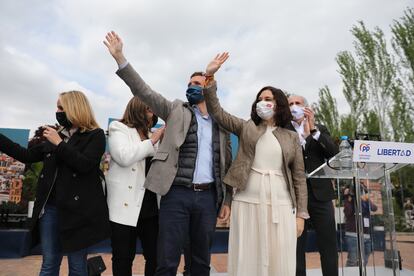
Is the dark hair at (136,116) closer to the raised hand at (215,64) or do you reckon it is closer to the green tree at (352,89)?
the raised hand at (215,64)

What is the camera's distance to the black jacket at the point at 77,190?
2.03m

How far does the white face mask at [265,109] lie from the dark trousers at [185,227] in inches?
24.4

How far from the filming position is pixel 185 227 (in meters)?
2.02

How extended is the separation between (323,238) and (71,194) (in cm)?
195

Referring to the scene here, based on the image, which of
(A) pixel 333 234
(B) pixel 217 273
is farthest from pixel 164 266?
(B) pixel 217 273

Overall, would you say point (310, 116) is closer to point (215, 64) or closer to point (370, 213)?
point (370, 213)

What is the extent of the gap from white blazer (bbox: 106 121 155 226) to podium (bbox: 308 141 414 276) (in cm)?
123

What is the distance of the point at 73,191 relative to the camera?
2.08 meters

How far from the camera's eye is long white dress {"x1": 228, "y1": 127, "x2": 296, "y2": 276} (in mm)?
2035

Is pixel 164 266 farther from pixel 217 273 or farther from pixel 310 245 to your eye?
pixel 310 245

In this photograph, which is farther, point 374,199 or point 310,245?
point 310,245

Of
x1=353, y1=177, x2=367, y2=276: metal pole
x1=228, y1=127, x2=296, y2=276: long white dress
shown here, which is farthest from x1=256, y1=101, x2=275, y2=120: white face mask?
x1=353, y1=177, x2=367, y2=276: metal pole

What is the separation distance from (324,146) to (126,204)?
1638 mm

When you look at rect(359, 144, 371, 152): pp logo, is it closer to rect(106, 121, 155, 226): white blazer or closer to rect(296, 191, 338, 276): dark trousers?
rect(296, 191, 338, 276): dark trousers
